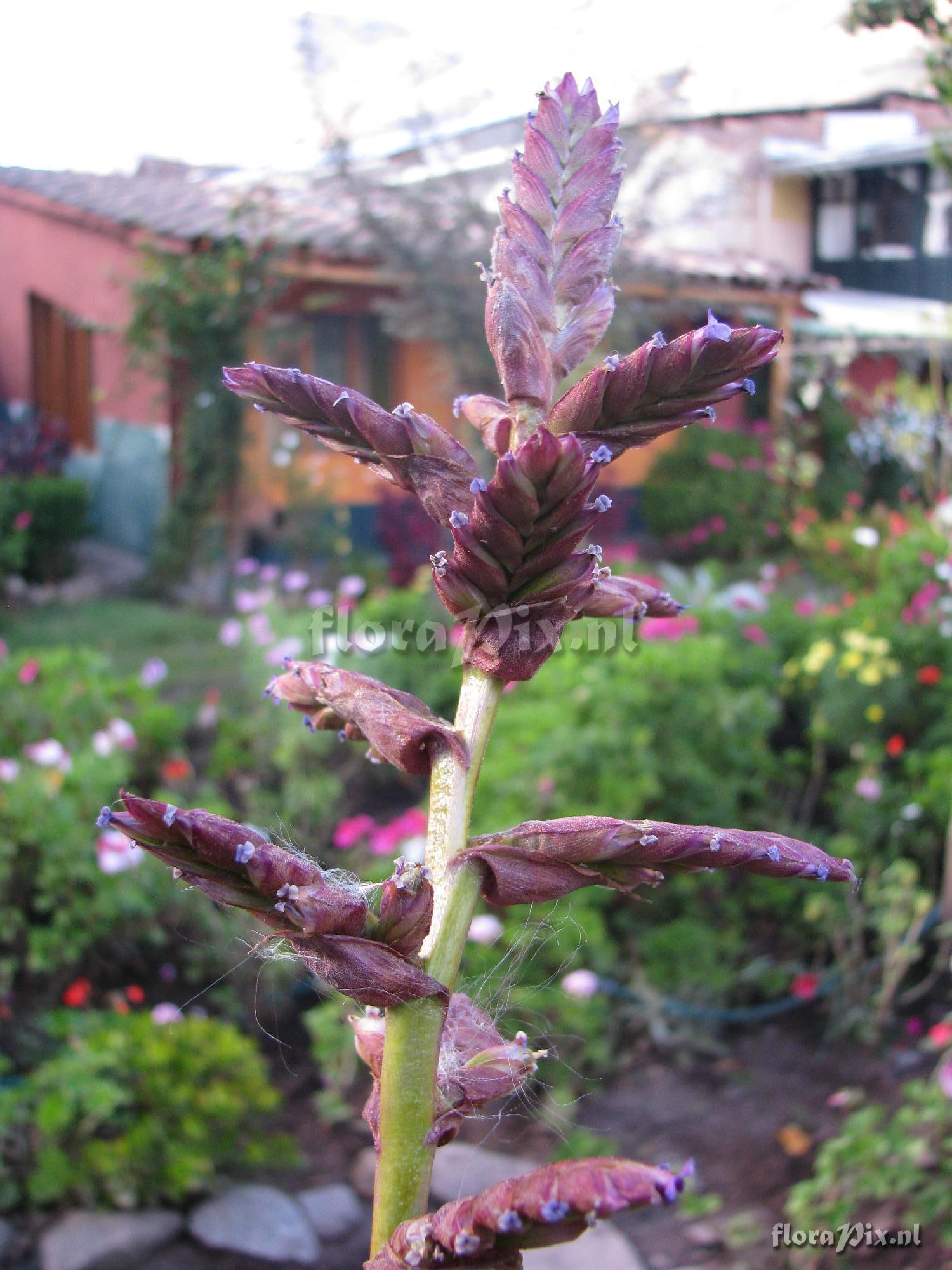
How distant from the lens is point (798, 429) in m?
15.1

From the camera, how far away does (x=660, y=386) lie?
31.6 inches

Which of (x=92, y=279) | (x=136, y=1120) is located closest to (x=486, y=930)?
(x=136, y=1120)

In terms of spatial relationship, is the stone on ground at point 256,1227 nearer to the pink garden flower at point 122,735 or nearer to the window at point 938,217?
the pink garden flower at point 122,735

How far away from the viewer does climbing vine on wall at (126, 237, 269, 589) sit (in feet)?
34.6

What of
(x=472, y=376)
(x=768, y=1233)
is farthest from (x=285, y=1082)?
(x=472, y=376)

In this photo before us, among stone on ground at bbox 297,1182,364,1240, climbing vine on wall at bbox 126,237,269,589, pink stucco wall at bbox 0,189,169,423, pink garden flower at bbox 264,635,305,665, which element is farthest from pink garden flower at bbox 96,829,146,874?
pink stucco wall at bbox 0,189,169,423

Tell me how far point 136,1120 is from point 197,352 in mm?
8831

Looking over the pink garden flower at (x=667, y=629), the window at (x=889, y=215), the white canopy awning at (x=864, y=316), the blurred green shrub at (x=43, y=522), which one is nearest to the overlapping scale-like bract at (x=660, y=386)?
the pink garden flower at (x=667, y=629)

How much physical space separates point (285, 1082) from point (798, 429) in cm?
1279

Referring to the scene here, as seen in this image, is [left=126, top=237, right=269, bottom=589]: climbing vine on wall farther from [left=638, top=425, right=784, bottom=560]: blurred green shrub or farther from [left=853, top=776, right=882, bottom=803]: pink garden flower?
[left=853, top=776, right=882, bottom=803]: pink garden flower

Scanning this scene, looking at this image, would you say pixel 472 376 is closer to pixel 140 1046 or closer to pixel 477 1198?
pixel 140 1046

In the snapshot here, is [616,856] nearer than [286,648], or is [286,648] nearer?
[616,856]

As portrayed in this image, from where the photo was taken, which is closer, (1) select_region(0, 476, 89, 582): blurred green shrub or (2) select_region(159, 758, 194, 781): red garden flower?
(2) select_region(159, 758, 194, 781): red garden flower

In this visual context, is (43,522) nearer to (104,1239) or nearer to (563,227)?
(104,1239)
